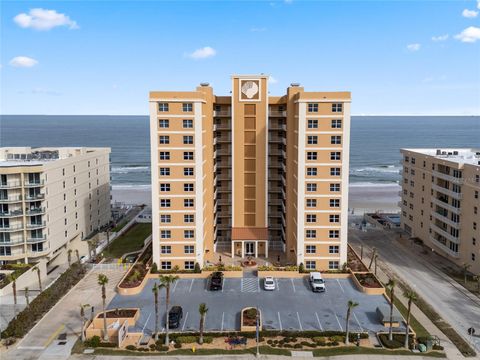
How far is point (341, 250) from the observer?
2539 inches

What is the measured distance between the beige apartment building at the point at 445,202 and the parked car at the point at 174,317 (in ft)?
142

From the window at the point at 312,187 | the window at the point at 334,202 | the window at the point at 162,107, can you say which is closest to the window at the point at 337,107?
the window at the point at 312,187

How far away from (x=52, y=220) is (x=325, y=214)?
41844mm

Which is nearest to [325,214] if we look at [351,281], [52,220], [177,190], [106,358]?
[351,281]

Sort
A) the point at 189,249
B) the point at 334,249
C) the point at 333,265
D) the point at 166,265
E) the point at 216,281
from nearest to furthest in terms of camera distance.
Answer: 1. the point at 216,281
2. the point at 334,249
3. the point at 189,249
4. the point at 166,265
5. the point at 333,265

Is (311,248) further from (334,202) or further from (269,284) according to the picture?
(269,284)

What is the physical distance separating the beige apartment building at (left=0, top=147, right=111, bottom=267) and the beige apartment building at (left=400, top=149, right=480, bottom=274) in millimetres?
61664

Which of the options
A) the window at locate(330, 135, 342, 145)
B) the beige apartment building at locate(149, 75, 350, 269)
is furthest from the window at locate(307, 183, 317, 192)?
the window at locate(330, 135, 342, 145)

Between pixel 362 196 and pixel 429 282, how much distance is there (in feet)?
282

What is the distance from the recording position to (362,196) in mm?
146250

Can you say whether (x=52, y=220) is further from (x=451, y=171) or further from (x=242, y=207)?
(x=451, y=171)

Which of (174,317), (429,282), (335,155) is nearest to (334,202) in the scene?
(335,155)

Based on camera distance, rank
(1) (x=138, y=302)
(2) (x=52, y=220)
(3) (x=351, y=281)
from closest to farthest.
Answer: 1. (1) (x=138, y=302)
2. (3) (x=351, y=281)
3. (2) (x=52, y=220)

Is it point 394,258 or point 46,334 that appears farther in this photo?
point 394,258
